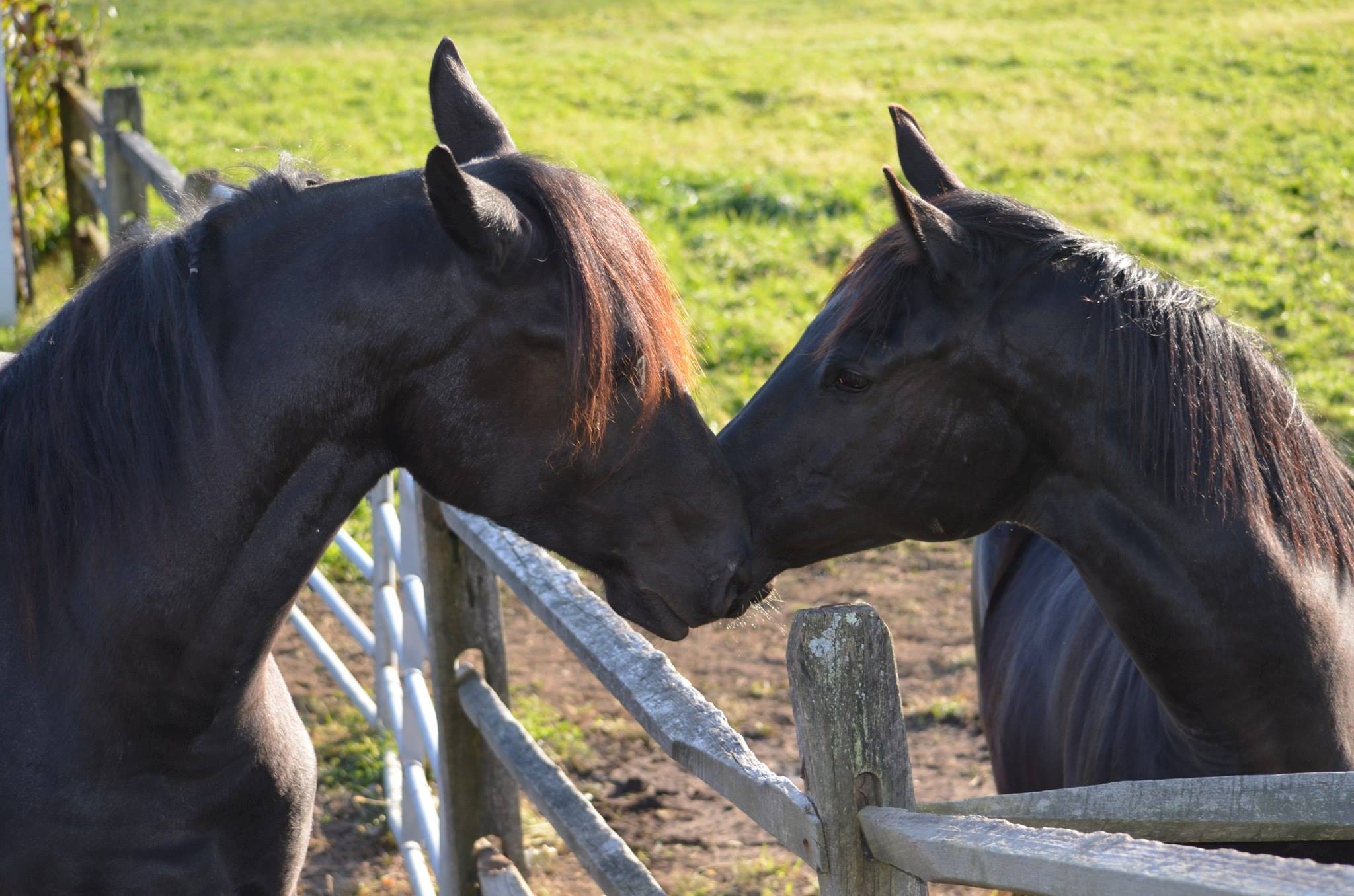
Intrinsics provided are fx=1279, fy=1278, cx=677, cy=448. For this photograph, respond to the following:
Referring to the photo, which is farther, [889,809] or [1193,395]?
[1193,395]

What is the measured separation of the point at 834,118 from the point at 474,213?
12.4 m

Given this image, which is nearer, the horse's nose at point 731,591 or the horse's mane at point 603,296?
the horse's mane at point 603,296

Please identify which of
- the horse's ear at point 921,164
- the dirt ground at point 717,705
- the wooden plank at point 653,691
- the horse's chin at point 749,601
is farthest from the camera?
the dirt ground at point 717,705

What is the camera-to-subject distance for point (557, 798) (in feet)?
9.37

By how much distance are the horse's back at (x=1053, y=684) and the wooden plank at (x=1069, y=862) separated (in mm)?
957

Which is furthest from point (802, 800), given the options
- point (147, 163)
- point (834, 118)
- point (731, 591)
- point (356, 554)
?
point (834, 118)

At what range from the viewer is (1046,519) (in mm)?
2316

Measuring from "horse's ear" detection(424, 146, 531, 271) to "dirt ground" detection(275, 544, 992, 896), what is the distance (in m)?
1.69

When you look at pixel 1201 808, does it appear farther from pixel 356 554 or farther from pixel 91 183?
pixel 91 183

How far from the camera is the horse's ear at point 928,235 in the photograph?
220 cm

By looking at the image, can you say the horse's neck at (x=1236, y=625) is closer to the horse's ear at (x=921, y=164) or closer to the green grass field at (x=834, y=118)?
the horse's ear at (x=921, y=164)

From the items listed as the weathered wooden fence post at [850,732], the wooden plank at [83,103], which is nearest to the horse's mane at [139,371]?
the weathered wooden fence post at [850,732]

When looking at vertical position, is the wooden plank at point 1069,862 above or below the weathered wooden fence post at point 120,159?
below

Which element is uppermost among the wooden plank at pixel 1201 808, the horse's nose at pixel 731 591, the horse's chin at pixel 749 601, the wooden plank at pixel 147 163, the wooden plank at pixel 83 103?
the wooden plank at pixel 83 103
